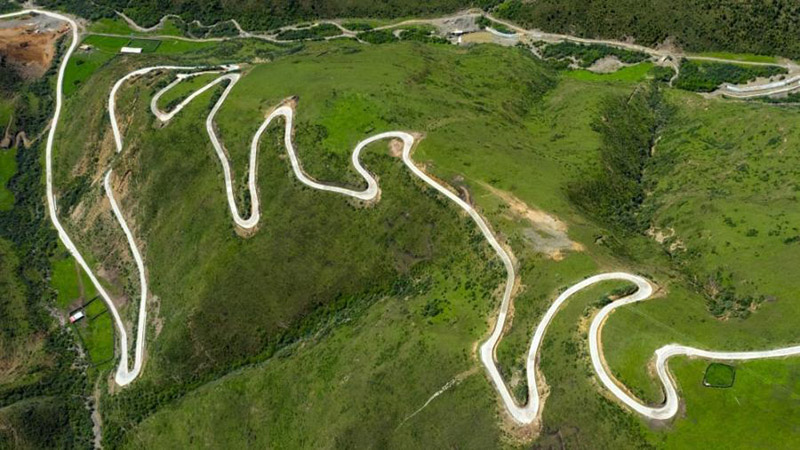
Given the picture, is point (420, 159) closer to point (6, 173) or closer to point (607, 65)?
point (607, 65)

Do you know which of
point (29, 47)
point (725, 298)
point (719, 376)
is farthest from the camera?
point (29, 47)

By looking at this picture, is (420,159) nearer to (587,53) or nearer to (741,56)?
(587,53)

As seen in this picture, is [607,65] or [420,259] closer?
[420,259]

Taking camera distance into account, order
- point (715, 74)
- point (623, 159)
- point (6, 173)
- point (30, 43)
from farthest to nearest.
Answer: point (30, 43) → point (6, 173) → point (715, 74) → point (623, 159)

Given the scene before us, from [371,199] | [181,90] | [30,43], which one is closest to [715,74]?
[371,199]

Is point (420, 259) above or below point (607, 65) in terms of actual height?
below

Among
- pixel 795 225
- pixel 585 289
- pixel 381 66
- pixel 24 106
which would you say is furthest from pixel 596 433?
pixel 24 106

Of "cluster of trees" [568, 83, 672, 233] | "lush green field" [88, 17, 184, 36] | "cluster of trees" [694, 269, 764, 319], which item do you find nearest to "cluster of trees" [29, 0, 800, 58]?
"lush green field" [88, 17, 184, 36]

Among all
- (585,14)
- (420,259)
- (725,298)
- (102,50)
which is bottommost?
(102,50)
